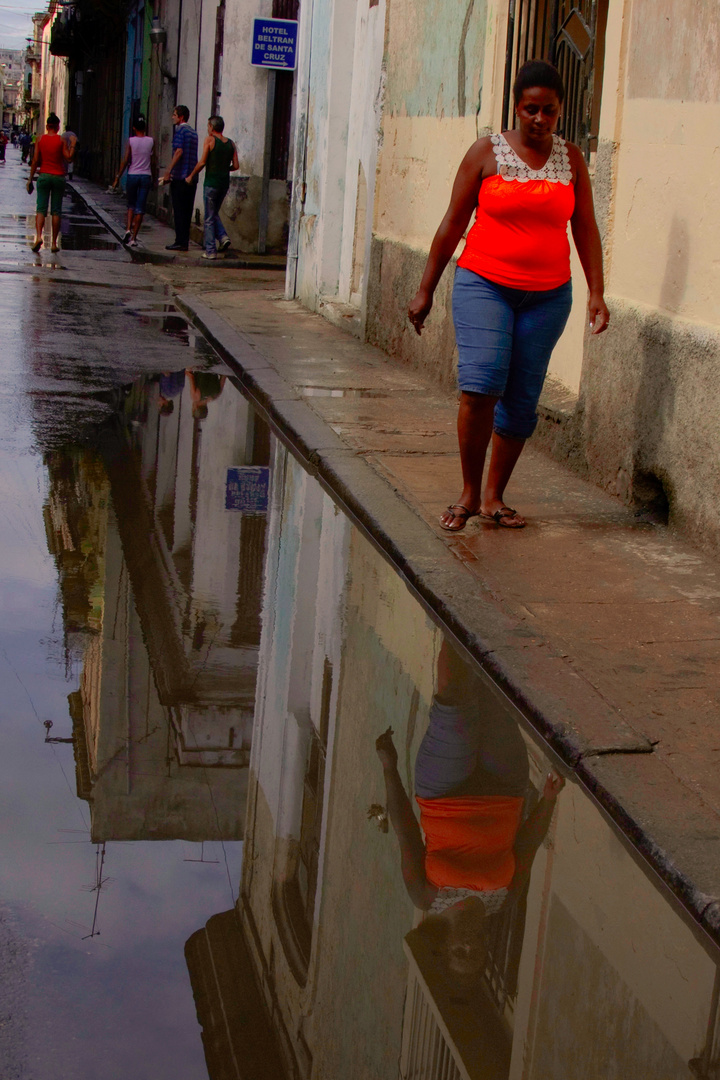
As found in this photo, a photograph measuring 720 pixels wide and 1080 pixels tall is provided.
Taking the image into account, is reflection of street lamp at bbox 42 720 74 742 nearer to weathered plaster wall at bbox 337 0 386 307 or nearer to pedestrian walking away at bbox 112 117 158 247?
weathered plaster wall at bbox 337 0 386 307

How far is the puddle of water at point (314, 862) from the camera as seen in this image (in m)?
2.50

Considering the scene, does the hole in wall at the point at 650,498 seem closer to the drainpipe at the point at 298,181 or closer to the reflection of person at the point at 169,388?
the reflection of person at the point at 169,388

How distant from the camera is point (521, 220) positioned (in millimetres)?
5492

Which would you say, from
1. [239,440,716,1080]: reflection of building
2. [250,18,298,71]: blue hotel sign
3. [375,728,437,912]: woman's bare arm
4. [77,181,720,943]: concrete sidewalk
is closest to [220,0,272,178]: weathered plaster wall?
[250,18,298,71]: blue hotel sign

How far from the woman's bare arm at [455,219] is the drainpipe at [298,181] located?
9.31 metres

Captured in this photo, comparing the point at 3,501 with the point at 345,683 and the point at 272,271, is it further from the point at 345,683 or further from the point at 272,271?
the point at 272,271

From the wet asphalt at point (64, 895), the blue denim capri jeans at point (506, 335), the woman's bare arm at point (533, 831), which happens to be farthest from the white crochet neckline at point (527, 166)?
the woman's bare arm at point (533, 831)

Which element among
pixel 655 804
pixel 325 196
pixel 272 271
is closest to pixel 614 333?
pixel 655 804

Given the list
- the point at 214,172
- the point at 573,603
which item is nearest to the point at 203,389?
the point at 573,603

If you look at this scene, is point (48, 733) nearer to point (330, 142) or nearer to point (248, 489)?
point (248, 489)

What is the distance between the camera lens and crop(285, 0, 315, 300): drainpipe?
1448 centimetres

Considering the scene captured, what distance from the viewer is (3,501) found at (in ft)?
20.4

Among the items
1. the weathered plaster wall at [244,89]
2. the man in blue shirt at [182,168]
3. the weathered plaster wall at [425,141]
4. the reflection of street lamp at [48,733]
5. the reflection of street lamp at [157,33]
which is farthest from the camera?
the reflection of street lamp at [157,33]

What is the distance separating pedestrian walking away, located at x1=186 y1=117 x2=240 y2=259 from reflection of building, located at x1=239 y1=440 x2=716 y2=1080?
1600 cm
